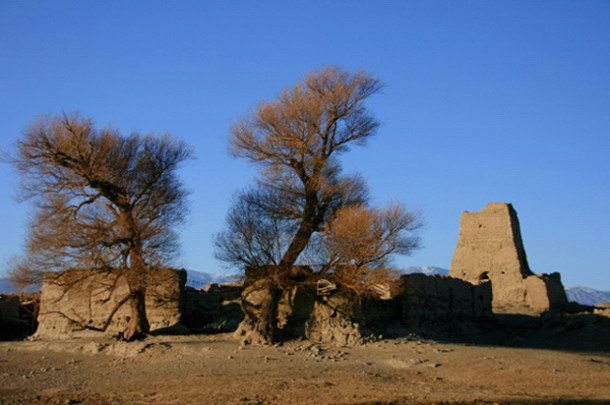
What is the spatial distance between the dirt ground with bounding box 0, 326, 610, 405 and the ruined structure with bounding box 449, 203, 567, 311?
14.8 m

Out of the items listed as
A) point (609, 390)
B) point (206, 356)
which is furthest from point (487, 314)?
point (206, 356)

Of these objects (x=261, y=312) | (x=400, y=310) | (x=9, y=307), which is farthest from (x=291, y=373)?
(x=9, y=307)

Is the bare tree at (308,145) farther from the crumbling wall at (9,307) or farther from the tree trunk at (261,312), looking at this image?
the crumbling wall at (9,307)

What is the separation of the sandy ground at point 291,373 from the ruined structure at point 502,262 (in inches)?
588

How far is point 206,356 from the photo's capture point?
14.1 m

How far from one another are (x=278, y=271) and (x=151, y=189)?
5343 mm

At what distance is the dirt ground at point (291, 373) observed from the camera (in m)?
9.90

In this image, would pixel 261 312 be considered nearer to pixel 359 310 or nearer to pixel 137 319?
pixel 359 310

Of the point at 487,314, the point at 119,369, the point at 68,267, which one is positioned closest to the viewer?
the point at 119,369

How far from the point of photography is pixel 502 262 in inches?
1309

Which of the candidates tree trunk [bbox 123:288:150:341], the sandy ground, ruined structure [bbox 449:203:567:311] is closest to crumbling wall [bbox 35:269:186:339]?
tree trunk [bbox 123:288:150:341]

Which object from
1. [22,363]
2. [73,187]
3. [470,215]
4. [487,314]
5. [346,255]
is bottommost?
[22,363]

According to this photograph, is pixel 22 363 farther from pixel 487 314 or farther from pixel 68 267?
pixel 487 314

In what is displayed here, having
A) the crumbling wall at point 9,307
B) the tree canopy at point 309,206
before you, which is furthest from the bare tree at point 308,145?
the crumbling wall at point 9,307
